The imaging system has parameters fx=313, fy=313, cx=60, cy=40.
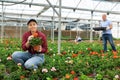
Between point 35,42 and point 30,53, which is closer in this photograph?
point 35,42

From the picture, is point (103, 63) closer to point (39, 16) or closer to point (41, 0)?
point (41, 0)

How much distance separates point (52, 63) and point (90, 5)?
13863mm

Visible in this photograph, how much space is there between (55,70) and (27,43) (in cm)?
67

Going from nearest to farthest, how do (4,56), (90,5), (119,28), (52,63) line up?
(52,63) → (4,56) → (90,5) → (119,28)

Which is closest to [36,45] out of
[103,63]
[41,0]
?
[103,63]

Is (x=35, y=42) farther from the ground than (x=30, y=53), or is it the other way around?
(x=35, y=42)

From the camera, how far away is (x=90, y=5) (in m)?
19.3

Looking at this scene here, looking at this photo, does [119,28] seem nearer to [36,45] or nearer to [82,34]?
[82,34]

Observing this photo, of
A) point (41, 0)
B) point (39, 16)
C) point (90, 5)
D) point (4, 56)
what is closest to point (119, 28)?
point (39, 16)

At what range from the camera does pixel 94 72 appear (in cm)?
555

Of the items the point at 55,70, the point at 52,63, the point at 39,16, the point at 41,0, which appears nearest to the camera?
the point at 55,70

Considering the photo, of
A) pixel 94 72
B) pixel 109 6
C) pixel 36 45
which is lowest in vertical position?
pixel 94 72

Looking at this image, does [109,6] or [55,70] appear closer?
[55,70]

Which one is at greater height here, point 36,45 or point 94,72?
point 36,45
